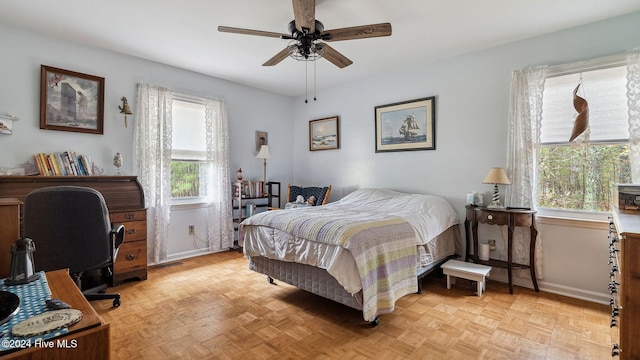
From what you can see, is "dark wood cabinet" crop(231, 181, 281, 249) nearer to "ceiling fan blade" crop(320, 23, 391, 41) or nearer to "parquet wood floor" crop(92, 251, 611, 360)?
"parquet wood floor" crop(92, 251, 611, 360)

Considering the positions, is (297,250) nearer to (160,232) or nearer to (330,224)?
(330,224)

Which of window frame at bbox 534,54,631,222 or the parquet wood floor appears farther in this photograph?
window frame at bbox 534,54,631,222

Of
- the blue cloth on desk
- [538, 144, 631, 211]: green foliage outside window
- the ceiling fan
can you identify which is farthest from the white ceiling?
the blue cloth on desk

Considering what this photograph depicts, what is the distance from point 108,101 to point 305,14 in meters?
2.72

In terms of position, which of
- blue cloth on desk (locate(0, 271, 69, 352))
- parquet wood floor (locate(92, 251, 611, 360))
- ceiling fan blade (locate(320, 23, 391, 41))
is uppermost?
ceiling fan blade (locate(320, 23, 391, 41))

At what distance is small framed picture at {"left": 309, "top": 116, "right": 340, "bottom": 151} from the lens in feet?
15.6

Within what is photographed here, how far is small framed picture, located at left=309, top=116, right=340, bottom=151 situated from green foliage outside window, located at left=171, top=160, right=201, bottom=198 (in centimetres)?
189

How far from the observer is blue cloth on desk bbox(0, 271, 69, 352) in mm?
694

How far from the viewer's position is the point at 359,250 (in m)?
2.14

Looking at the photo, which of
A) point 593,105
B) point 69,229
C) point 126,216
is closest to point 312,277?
point 69,229

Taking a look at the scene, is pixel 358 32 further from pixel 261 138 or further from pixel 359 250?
pixel 261 138

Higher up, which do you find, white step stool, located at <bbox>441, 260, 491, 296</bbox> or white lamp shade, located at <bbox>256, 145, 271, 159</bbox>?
white lamp shade, located at <bbox>256, 145, 271, 159</bbox>

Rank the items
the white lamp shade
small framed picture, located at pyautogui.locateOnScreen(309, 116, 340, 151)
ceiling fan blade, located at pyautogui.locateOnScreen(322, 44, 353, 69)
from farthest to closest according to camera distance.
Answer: small framed picture, located at pyautogui.locateOnScreen(309, 116, 340, 151), the white lamp shade, ceiling fan blade, located at pyautogui.locateOnScreen(322, 44, 353, 69)

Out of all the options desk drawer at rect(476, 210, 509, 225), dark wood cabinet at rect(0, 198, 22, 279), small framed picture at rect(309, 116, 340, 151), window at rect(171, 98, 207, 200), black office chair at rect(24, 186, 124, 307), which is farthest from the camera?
small framed picture at rect(309, 116, 340, 151)
